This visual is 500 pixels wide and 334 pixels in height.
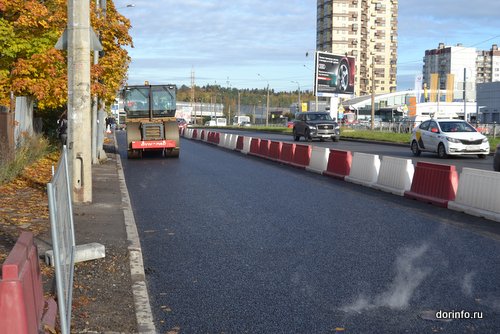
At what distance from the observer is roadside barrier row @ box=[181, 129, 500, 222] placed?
10883 millimetres

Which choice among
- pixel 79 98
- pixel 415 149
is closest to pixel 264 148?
pixel 415 149

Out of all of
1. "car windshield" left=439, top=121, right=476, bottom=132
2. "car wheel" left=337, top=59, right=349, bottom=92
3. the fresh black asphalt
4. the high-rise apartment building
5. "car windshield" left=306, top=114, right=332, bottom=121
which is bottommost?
the fresh black asphalt

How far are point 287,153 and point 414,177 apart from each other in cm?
1002

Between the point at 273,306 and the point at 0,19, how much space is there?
1806 centimetres

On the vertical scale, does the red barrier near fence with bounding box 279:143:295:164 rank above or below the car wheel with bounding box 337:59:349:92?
below

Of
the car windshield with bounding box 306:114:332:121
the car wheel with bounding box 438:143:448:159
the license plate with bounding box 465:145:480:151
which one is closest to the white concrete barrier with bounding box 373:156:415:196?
the car wheel with bounding box 438:143:448:159

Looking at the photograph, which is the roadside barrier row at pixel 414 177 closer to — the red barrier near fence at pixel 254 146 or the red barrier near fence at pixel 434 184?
the red barrier near fence at pixel 434 184

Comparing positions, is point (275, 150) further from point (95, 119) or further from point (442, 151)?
point (95, 119)

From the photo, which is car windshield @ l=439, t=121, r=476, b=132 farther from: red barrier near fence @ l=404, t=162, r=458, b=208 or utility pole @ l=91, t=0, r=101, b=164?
red barrier near fence @ l=404, t=162, r=458, b=208

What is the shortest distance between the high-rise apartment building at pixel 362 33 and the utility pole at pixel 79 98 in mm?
123628

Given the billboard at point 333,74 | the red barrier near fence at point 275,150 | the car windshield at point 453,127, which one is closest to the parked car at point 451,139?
the car windshield at point 453,127

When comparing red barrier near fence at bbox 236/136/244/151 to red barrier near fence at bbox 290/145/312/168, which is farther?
red barrier near fence at bbox 236/136/244/151

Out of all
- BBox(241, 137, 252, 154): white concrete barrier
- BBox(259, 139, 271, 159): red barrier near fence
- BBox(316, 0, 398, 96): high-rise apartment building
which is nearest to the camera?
BBox(259, 139, 271, 159): red barrier near fence

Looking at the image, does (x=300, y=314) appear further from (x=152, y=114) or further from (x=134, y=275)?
(x=152, y=114)
